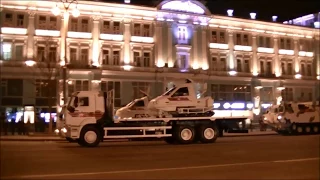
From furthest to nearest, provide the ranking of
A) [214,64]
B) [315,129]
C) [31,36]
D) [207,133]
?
1. [214,64]
2. [31,36]
3. [315,129]
4. [207,133]

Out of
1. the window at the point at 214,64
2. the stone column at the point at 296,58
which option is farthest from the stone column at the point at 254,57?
the stone column at the point at 296,58

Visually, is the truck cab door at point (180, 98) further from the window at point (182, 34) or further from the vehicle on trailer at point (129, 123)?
the window at point (182, 34)

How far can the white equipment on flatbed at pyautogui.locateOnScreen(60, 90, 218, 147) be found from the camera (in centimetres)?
2316

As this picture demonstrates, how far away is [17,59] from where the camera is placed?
4359cm

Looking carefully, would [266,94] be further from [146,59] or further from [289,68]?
[146,59]

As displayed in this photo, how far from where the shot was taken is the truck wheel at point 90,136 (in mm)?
23000

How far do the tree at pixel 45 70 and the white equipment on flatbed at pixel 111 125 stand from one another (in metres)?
19.1

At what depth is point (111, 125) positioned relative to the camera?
23781 millimetres

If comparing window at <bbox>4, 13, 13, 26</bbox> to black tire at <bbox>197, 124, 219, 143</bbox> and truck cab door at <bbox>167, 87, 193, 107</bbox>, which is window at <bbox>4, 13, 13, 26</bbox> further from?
black tire at <bbox>197, 124, 219, 143</bbox>

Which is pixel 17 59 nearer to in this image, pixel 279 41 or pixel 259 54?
pixel 259 54

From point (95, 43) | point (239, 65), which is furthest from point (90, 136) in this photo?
point (239, 65)

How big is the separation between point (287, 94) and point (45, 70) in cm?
3468

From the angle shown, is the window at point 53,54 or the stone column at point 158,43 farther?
the stone column at point 158,43

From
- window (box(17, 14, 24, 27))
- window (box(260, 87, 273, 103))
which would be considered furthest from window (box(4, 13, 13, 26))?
window (box(260, 87, 273, 103))
